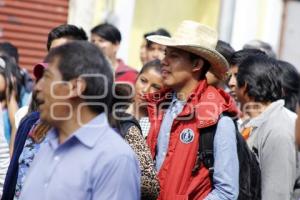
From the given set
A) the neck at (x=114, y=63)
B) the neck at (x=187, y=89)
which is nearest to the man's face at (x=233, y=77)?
the neck at (x=187, y=89)

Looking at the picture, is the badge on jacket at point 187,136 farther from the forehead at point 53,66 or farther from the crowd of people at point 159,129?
the forehead at point 53,66

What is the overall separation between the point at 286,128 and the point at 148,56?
4062 mm

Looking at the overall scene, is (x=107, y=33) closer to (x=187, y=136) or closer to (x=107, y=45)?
(x=107, y=45)

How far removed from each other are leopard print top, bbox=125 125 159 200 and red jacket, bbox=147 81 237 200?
16 centimetres

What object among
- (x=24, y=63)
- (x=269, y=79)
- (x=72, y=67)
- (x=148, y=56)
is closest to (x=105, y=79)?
(x=72, y=67)

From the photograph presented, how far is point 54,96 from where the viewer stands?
12.4 ft

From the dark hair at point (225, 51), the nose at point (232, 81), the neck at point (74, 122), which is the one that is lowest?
the nose at point (232, 81)

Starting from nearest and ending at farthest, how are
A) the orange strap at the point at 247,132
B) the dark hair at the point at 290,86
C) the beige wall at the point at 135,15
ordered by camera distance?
1. the orange strap at the point at 247,132
2. the dark hair at the point at 290,86
3. the beige wall at the point at 135,15

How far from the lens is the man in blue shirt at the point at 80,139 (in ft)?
12.0

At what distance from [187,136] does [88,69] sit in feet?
4.20

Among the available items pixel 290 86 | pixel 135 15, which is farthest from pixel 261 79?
pixel 135 15

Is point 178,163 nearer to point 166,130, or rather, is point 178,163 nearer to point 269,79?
point 166,130

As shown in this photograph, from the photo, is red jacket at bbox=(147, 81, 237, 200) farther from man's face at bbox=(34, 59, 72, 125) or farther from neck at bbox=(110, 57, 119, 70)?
neck at bbox=(110, 57, 119, 70)

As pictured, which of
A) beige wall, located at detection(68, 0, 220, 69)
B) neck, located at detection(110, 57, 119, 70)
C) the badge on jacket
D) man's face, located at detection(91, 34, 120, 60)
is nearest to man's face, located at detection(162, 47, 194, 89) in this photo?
the badge on jacket
